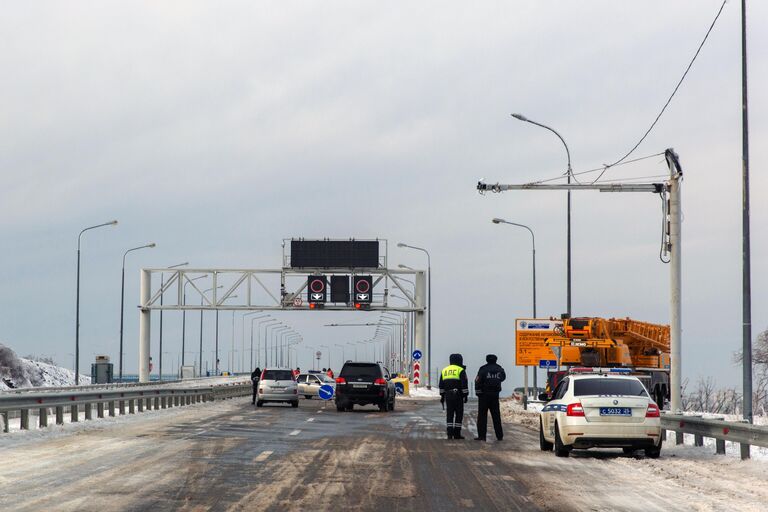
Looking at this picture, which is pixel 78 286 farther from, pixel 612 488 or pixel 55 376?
pixel 612 488

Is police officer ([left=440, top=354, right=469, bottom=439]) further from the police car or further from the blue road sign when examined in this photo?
the blue road sign

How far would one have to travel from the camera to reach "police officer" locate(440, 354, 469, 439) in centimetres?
2398

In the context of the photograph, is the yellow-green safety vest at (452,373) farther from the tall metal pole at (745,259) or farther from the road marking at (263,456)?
the road marking at (263,456)

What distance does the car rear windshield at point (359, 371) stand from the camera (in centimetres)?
4000

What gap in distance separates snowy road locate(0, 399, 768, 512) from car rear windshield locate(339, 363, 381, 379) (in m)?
15.2

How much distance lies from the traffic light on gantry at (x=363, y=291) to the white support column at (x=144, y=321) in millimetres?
13499

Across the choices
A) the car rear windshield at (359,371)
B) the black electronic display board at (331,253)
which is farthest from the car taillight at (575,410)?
the black electronic display board at (331,253)

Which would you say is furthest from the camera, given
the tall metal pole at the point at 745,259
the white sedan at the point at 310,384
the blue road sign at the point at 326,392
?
the white sedan at the point at 310,384

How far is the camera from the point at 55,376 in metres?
96.4

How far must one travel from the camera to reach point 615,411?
19016 mm

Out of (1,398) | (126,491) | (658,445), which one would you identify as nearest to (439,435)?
(658,445)

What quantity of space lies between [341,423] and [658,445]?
1256 cm

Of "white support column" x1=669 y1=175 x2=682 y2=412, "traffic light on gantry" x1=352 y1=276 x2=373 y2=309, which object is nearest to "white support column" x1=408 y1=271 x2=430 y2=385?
"traffic light on gantry" x1=352 y1=276 x2=373 y2=309

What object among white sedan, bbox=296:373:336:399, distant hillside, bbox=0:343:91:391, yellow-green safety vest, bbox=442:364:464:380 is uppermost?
yellow-green safety vest, bbox=442:364:464:380
